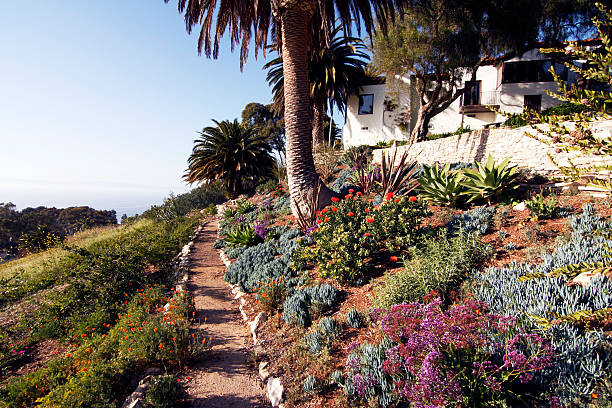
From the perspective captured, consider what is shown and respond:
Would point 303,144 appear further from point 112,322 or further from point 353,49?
point 353,49

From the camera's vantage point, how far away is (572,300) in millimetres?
3076

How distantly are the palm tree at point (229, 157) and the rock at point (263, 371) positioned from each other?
50.5 feet

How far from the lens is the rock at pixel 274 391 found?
3.42 meters

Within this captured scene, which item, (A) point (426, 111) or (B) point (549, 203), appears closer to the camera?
(B) point (549, 203)

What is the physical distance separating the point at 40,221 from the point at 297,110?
105 feet

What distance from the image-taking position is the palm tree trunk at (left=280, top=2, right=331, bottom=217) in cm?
821

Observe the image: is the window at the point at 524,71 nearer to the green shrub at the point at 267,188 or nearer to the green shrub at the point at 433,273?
the green shrub at the point at 267,188

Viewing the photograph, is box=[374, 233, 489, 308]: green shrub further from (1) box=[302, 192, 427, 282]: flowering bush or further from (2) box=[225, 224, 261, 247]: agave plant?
(2) box=[225, 224, 261, 247]: agave plant

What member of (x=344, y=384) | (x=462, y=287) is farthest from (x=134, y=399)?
(x=462, y=287)

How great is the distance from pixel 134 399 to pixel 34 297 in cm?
578

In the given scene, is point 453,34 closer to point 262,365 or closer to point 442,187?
point 442,187

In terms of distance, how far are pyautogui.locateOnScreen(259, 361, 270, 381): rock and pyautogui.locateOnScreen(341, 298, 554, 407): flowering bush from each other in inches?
52.3

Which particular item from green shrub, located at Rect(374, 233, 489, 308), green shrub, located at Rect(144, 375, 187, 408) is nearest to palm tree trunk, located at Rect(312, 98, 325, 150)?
green shrub, located at Rect(374, 233, 489, 308)

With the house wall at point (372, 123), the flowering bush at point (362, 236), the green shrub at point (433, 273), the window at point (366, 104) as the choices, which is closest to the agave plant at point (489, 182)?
the flowering bush at point (362, 236)
